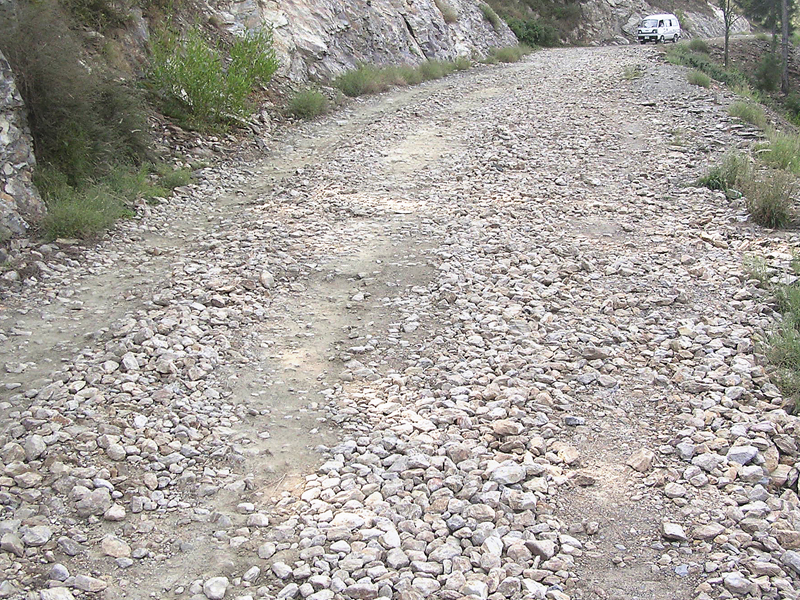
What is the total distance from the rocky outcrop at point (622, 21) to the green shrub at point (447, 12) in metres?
17.7

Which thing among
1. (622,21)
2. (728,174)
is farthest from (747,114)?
(622,21)

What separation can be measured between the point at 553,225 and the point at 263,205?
3907 mm

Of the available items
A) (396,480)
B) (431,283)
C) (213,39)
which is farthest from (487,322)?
(213,39)

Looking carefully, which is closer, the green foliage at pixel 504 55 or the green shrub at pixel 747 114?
the green shrub at pixel 747 114

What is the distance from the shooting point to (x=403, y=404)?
16.7 ft

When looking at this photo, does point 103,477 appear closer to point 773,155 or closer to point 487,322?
point 487,322

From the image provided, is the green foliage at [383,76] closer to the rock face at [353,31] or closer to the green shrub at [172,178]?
the rock face at [353,31]

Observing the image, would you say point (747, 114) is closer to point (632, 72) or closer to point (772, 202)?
point (772, 202)

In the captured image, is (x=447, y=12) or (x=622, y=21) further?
(x=622, y=21)

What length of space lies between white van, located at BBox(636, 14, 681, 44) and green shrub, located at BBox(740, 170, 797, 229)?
36.8 m

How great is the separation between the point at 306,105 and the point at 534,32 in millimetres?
25370

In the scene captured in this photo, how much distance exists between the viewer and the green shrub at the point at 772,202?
833 cm

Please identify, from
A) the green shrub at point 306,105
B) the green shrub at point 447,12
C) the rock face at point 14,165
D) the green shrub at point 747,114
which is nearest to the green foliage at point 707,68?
the green shrub at point 747,114

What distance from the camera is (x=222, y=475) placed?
4.38m
